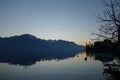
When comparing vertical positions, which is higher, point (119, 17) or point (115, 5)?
point (115, 5)

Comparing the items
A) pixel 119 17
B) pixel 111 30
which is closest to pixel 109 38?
pixel 111 30

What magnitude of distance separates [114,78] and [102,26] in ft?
99.5

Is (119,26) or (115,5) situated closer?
(119,26)

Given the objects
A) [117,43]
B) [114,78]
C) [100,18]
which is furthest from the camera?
[114,78]

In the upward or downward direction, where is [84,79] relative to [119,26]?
downward

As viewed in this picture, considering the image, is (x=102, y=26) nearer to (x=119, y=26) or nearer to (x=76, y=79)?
(x=119, y=26)

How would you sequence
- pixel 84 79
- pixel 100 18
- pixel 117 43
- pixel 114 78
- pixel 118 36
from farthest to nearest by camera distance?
pixel 84 79 → pixel 114 78 → pixel 100 18 → pixel 117 43 → pixel 118 36

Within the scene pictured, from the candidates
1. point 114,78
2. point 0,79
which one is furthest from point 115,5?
point 0,79

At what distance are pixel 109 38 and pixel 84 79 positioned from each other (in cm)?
3617

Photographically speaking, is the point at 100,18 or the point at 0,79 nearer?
the point at 100,18

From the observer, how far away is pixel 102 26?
1684 centimetres

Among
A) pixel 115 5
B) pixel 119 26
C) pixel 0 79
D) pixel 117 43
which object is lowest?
pixel 0 79

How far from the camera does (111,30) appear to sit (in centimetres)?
1570

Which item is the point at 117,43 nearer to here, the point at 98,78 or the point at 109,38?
the point at 109,38
